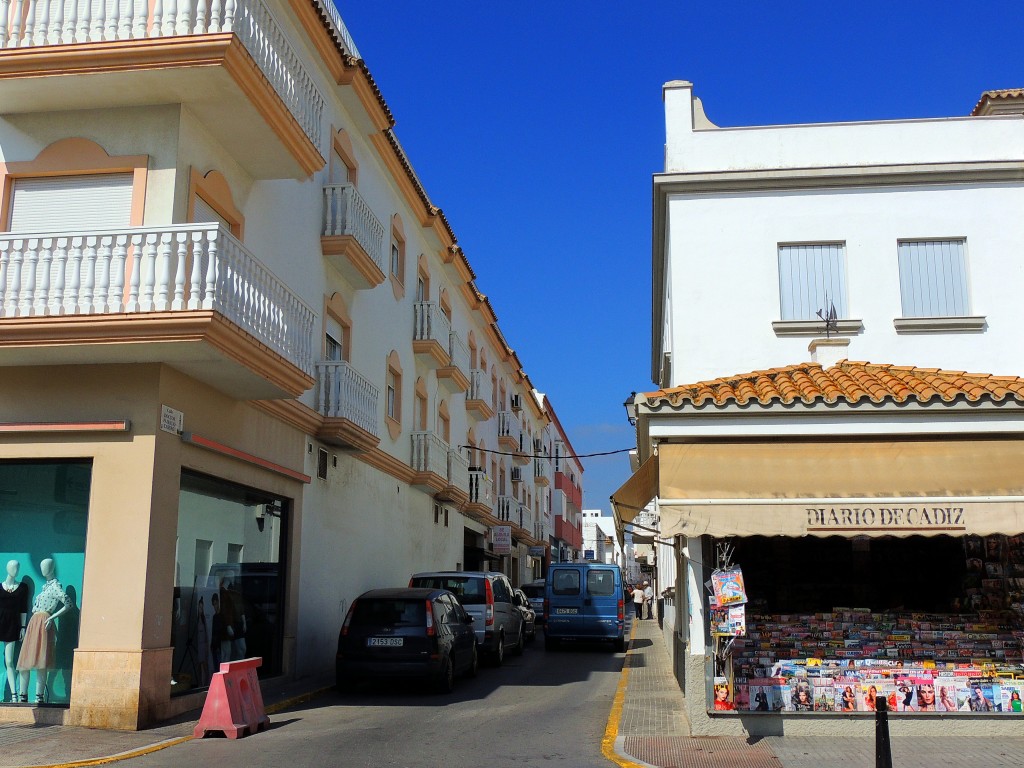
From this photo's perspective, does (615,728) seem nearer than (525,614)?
Yes

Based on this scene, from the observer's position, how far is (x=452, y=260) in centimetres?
2881

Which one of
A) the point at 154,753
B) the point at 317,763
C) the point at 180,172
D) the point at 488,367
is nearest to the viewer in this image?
the point at 317,763

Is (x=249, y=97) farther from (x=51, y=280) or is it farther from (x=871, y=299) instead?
(x=871, y=299)

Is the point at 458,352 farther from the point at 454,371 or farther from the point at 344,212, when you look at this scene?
the point at 344,212

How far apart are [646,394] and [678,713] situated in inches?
170

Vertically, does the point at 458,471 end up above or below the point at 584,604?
above

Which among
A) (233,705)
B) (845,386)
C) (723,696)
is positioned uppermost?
(845,386)

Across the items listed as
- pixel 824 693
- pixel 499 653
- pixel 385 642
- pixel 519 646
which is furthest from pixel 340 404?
pixel 824 693

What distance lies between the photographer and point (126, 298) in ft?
36.2

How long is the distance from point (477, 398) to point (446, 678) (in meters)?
18.5

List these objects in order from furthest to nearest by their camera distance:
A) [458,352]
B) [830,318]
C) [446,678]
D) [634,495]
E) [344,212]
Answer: [458,352] → [344,212] → [446,678] → [830,318] → [634,495]

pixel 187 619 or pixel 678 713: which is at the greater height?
pixel 187 619

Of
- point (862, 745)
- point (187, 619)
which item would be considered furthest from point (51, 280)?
point (862, 745)

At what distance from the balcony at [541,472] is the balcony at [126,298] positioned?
1523 inches
